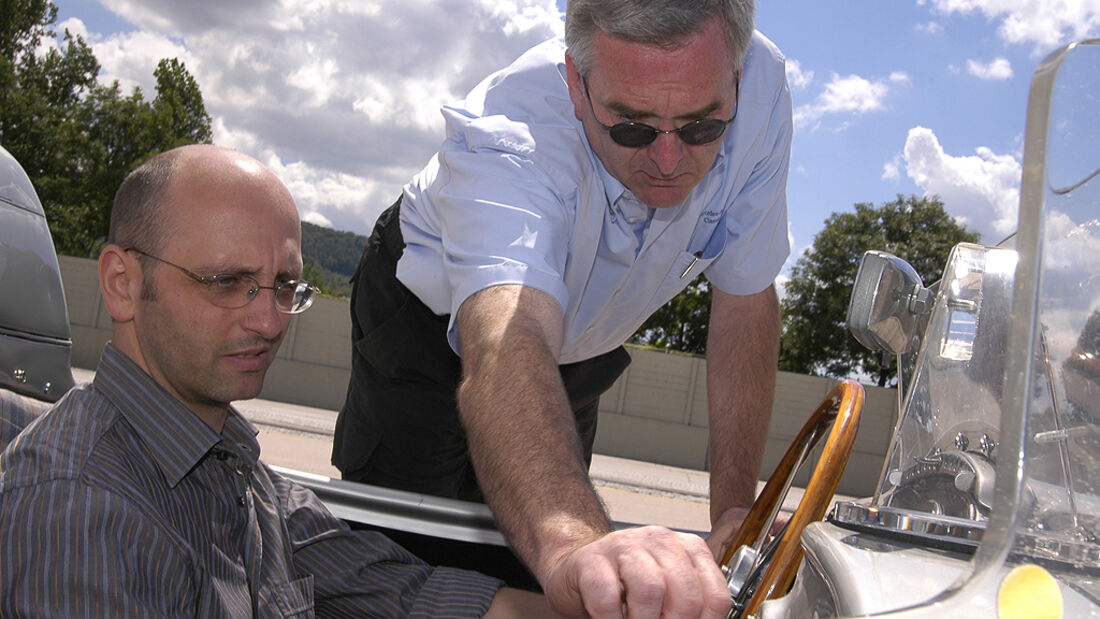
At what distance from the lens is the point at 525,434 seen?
1400 millimetres

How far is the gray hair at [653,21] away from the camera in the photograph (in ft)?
5.61

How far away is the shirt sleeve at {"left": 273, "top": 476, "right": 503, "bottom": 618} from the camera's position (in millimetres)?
1842

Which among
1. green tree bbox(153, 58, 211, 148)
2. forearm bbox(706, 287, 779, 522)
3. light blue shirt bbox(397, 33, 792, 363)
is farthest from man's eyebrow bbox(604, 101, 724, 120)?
green tree bbox(153, 58, 211, 148)

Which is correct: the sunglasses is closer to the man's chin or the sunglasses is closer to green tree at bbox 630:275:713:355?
the man's chin

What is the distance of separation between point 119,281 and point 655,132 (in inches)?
40.1

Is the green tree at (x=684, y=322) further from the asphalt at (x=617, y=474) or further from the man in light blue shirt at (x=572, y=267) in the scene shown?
the man in light blue shirt at (x=572, y=267)

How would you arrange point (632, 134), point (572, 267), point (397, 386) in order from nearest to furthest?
point (632, 134) → point (572, 267) → point (397, 386)

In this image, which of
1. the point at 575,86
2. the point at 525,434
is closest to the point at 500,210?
the point at 575,86

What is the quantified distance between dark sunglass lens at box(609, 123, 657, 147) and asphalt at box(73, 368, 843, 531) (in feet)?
18.7

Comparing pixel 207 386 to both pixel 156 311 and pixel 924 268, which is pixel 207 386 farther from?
pixel 924 268

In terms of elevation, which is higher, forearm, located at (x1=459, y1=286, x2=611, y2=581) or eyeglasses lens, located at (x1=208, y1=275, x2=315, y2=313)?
Result: eyeglasses lens, located at (x1=208, y1=275, x2=315, y2=313)

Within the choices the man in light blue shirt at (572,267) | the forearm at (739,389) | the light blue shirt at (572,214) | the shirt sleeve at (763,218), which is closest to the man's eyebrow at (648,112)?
the man in light blue shirt at (572,267)

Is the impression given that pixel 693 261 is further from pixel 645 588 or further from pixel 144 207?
pixel 645 588

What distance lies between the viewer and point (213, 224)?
67.2 inches
